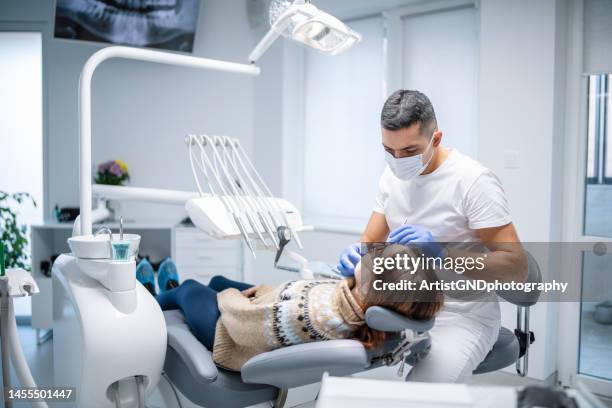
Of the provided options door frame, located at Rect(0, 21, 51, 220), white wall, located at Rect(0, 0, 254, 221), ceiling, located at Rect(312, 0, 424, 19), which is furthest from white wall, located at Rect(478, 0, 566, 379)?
door frame, located at Rect(0, 21, 51, 220)

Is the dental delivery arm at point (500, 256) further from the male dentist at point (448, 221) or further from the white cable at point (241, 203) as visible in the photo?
the white cable at point (241, 203)

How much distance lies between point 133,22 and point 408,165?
290cm

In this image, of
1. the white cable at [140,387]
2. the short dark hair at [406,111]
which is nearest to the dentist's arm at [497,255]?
the short dark hair at [406,111]

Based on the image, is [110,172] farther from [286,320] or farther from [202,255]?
[286,320]

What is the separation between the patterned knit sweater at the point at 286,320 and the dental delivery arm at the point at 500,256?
324 mm

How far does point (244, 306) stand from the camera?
58.8 inches

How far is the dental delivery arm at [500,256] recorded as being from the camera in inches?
55.1

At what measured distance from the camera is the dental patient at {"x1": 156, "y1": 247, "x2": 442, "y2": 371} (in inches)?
48.7

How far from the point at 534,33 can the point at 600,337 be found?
1.53 m

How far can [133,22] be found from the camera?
12.2 feet

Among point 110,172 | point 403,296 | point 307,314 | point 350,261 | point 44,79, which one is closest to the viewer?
point 403,296

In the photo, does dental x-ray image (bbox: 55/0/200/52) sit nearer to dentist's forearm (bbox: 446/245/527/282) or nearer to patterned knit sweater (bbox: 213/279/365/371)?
patterned knit sweater (bbox: 213/279/365/371)

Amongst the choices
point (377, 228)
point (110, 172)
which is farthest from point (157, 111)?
point (377, 228)

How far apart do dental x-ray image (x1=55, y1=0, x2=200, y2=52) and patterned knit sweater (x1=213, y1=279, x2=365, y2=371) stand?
2.76 meters
